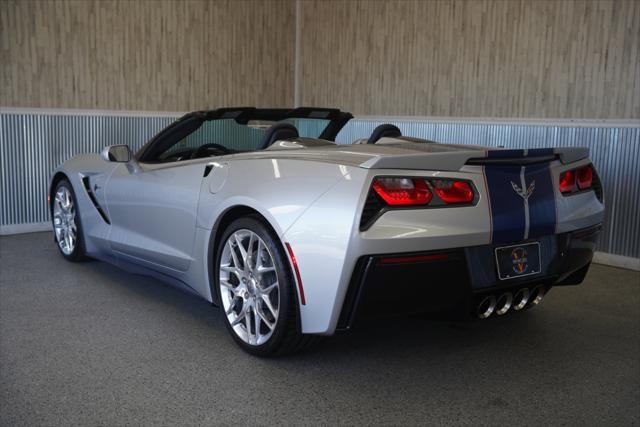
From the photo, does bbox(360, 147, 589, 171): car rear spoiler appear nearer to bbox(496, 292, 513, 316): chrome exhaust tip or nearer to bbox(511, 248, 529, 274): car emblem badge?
bbox(511, 248, 529, 274): car emblem badge

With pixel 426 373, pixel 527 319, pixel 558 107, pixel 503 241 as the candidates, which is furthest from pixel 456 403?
pixel 558 107

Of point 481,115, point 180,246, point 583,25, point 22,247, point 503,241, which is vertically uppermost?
point 583,25

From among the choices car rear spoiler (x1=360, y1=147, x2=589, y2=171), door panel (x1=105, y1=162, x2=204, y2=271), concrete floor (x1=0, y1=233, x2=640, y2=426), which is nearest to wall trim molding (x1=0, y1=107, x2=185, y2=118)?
door panel (x1=105, y1=162, x2=204, y2=271)

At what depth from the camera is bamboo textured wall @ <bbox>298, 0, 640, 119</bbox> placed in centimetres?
519

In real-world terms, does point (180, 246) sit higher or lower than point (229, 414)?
higher

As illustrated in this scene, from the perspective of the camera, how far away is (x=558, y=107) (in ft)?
18.3

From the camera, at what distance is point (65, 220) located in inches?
186

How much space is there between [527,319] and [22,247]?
14.1 feet

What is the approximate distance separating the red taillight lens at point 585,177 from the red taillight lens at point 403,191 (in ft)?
3.15

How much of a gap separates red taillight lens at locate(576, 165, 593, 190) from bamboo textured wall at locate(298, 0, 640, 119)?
2504 millimetres

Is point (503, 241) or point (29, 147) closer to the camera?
point (503, 241)

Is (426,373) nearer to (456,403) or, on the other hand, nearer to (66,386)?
(456,403)

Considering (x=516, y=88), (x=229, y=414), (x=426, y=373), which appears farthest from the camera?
(x=516, y=88)

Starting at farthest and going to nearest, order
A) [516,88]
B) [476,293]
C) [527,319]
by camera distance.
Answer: [516,88]
[527,319]
[476,293]
